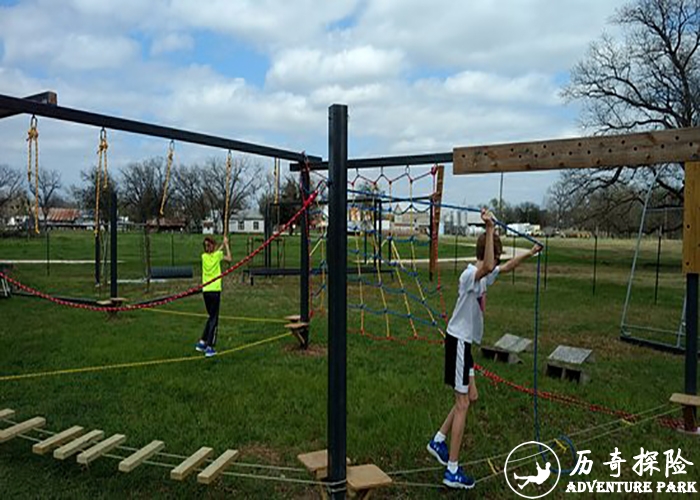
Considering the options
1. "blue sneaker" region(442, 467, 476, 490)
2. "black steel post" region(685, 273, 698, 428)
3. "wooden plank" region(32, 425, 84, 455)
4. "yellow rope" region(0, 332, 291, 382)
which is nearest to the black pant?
"yellow rope" region(0, 332, 291, 382)

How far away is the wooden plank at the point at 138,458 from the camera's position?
11.0 ft

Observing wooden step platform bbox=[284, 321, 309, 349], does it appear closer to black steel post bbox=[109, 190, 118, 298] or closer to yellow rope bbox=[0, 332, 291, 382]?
yellow rope bbox=[0, 332, 291, 382]

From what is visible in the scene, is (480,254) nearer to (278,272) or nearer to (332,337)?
(332,337)

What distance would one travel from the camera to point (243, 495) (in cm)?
352

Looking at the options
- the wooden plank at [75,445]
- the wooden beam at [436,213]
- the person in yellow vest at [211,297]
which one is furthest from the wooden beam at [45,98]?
the wooden beam at [436,213]

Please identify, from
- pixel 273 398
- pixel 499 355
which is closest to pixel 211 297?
pixel 273 398

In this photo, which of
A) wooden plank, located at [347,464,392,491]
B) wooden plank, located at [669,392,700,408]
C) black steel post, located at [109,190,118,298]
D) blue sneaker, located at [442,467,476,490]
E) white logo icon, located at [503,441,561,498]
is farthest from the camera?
black steel post, located at [109,190,118,298]

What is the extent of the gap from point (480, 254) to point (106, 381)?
4.51 m

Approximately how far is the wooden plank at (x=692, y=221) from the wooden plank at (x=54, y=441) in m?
5.52

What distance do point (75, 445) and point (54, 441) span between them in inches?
8.1

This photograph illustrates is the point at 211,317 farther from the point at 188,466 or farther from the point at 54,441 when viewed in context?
the point at 188,466

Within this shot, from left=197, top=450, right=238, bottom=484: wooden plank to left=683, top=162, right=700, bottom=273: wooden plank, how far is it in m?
4.44

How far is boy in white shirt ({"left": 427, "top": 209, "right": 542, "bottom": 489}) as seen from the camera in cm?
358

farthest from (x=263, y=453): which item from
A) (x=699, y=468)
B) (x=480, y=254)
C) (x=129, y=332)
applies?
(x=129, y=332)
